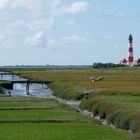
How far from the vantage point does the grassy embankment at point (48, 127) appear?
24062 millimetres

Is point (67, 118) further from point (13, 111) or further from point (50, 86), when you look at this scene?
point (50, 86)

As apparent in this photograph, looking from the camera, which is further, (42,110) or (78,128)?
(42,110)

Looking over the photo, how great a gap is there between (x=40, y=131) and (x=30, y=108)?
1182cm

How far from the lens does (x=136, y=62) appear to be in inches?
7844

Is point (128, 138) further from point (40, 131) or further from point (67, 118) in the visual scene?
point (67, 118)

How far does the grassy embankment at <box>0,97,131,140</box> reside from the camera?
24062mm

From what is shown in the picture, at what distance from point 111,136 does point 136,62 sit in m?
177

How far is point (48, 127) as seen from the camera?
89.1 ft

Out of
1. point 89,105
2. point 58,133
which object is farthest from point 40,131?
point 89,105

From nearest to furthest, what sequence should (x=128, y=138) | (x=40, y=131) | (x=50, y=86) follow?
(x=128, y=138)
(x=40, y=131)
(x=50, y=86)

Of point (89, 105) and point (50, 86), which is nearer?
point (89, 105)

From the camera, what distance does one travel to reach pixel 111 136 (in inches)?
957

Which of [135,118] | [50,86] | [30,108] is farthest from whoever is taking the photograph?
[50,86]

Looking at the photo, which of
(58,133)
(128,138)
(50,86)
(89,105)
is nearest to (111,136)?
(128,138)
